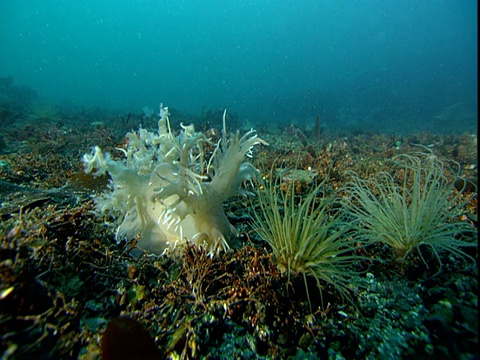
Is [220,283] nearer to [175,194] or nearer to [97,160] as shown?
[175,194]

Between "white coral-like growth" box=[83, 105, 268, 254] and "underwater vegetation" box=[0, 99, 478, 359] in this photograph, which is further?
"white coral-like growth" box=[83, 105, 268, 254]

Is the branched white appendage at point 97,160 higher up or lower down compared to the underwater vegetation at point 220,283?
higher up

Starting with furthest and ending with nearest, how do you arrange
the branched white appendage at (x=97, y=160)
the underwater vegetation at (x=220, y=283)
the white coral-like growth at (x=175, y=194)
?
the branched white appendage at (x=97, y=160), the white coral-like growth at (x=175, y=194), the underwater vegetation at (x=220, y=283)

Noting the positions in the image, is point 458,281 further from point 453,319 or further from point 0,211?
point 0,211

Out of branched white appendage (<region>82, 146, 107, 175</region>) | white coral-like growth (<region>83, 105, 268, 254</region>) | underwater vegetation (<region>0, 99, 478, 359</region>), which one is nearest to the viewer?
underwater vegetation (<region>0, 99, 478, 359</region>)

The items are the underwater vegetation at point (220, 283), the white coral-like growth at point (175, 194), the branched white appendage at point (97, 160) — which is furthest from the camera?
the branched white appendage at point (97, 160)

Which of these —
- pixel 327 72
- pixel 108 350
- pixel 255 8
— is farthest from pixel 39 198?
pixel 255 8

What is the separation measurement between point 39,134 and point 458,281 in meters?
11.3

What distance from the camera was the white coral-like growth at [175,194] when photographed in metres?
2.31

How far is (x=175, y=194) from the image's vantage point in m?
2.36

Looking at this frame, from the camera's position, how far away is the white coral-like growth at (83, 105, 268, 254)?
231 centimetres

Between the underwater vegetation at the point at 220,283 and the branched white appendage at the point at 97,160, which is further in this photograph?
the branched white appendage at the point at 97,160

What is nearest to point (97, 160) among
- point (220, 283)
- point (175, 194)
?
point (175, 194)

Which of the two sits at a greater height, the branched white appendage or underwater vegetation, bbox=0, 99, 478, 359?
the branched white appendage
